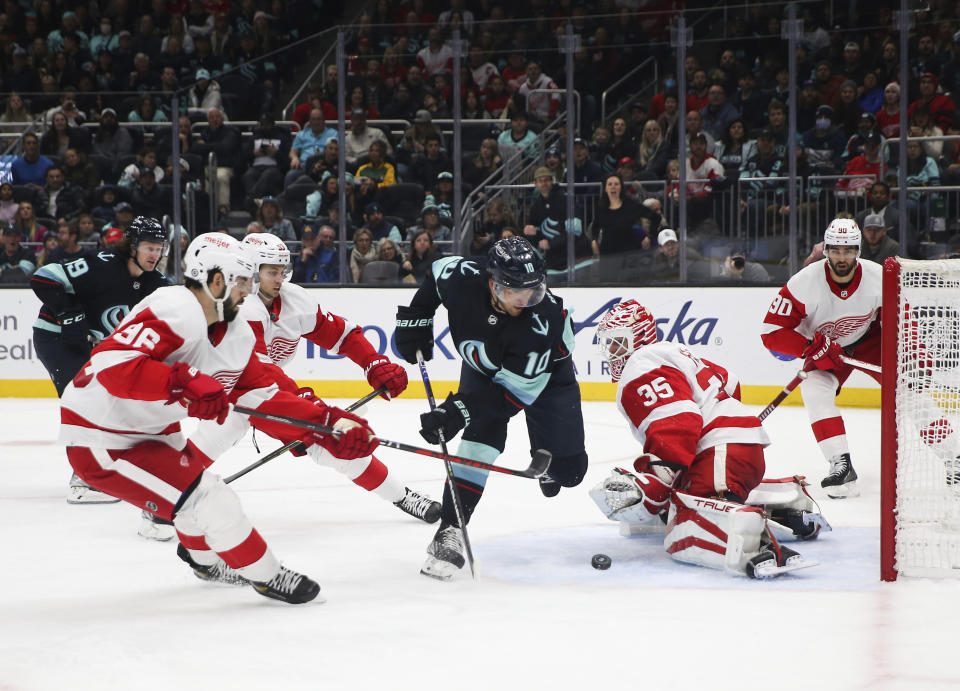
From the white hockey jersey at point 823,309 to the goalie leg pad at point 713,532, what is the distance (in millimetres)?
1664

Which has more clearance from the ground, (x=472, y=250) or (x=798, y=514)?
(x=472, y=250)

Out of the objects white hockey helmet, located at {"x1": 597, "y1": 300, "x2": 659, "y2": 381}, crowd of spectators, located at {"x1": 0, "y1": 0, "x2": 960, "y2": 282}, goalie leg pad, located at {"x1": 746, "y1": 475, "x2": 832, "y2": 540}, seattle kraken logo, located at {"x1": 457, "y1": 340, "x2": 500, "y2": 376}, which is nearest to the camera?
seattle kraken logo, located at {"x1": 457, "y1": 340, "x2": 500, "y2": 376}

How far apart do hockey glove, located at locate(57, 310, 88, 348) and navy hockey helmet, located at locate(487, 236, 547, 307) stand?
227 centimetres

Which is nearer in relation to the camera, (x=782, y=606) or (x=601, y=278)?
(x=782, y=606)

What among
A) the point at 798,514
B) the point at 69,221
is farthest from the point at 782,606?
the point at 69,221

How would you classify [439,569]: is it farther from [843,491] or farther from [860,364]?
[860,364]

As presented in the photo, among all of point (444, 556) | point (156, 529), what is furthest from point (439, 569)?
point (156, 529)

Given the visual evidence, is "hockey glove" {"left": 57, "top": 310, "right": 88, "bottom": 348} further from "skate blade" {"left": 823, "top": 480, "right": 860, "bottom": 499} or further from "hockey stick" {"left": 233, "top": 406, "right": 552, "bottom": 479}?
"skate blade" {"left": 823, "top": 480, "right": 860, "bottom": 499}

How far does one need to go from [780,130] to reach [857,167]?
0.53 m

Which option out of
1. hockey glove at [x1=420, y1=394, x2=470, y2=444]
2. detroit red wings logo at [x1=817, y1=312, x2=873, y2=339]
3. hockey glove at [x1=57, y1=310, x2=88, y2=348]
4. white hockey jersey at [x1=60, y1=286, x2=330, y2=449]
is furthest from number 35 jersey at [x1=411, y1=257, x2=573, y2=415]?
hockey glove at [x1=57, y1=310, x2=88, y2=348]

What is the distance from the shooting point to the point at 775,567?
328 centimetres

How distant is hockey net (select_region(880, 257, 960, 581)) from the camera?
324 cm

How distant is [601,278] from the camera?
7.58 metres

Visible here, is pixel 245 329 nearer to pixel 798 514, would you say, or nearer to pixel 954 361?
pixel 798 514
